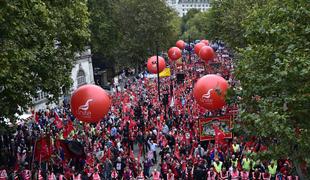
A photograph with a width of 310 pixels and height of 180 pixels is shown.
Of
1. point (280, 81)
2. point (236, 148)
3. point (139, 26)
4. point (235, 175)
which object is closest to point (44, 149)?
point (236, 148)

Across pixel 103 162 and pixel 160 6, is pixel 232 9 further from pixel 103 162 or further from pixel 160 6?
pixel 103 162

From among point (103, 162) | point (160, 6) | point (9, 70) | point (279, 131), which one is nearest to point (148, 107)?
point (103, 162)

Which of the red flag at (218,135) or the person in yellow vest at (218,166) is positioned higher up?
the red flag at (218,135)

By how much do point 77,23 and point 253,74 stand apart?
13.6 meters

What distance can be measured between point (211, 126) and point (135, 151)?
5543 millimetres

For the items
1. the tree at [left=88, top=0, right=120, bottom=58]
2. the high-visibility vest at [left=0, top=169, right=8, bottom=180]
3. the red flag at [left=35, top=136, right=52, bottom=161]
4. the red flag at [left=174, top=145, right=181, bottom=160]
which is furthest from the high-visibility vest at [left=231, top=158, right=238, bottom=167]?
the tree at [left=88, top=0, right=120, bottom=58]

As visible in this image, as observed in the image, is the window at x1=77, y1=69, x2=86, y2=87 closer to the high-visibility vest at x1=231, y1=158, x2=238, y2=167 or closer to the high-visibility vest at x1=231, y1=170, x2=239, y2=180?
the high-visibility vest at x1=231, y1=158, x2=238, y2=167

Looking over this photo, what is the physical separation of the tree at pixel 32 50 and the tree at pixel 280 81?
29.8ft

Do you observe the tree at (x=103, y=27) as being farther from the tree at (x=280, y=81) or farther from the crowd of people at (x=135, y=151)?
the tree at (x=280, y=81)

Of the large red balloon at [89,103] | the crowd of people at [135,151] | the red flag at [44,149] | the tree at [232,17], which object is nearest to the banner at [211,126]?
the crowd of people at [135,151]

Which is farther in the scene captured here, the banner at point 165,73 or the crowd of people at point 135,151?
the banner at point 165,73

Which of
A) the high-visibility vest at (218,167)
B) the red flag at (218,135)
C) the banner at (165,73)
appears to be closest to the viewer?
the high-visibility vest at (218,167)

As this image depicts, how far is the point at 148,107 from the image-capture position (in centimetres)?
3356

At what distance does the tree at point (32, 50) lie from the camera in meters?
19.3
